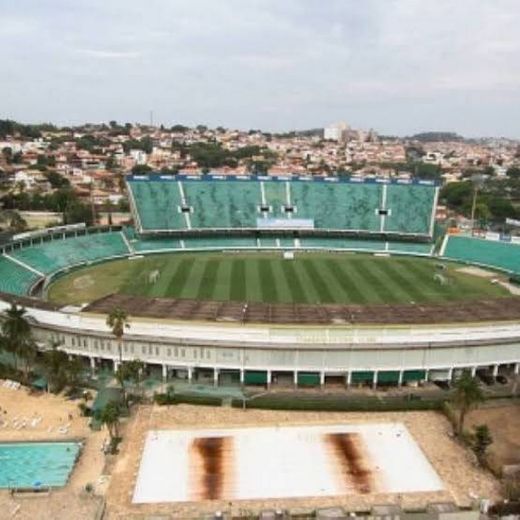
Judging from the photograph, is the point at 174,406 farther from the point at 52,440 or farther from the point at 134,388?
the point at 52,440

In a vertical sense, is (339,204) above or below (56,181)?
above

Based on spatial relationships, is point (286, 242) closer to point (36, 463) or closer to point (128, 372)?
point (128, 372)

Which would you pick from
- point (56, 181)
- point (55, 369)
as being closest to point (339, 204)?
point (55, 369)

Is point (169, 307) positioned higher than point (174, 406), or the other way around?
point (169, 307)

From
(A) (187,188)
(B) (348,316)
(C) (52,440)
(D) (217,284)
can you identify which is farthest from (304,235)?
(C) (52,440)

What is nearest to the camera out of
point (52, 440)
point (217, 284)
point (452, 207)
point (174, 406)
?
point (52, 440)

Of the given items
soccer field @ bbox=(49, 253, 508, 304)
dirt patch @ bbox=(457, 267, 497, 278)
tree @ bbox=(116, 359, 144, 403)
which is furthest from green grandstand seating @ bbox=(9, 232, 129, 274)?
dirt patch @ bbox=(457, 267, 497, 278)
